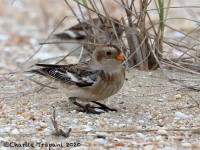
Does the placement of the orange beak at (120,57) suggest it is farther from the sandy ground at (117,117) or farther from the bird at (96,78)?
the sandy ground at (117,117)

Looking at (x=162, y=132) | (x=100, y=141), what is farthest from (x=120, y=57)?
(x=100, y=141)

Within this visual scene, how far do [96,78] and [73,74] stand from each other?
29cm

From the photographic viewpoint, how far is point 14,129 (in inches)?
182

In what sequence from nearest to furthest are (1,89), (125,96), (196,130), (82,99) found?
(196,130), (82,99), (125,96), (1,89)

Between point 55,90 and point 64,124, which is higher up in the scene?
point 55,90

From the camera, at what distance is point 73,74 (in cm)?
528

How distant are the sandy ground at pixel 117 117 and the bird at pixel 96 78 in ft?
0.50

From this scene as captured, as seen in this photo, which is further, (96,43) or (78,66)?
(96,43)

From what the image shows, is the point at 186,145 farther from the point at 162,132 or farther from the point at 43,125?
the point at 43,125

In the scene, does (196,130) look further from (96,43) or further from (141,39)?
(96,43)

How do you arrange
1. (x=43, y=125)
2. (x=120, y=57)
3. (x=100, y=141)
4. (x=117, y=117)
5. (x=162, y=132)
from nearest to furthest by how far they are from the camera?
(x=100, y=141), (x=162, y=132), (x=43, y=125), (x=117, y=117), (x=120, y=57)

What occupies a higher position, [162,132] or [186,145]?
[162,132]

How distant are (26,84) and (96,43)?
2.74 ft

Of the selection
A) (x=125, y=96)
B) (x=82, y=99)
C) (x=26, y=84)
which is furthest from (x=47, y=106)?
(x=26, y=84)
